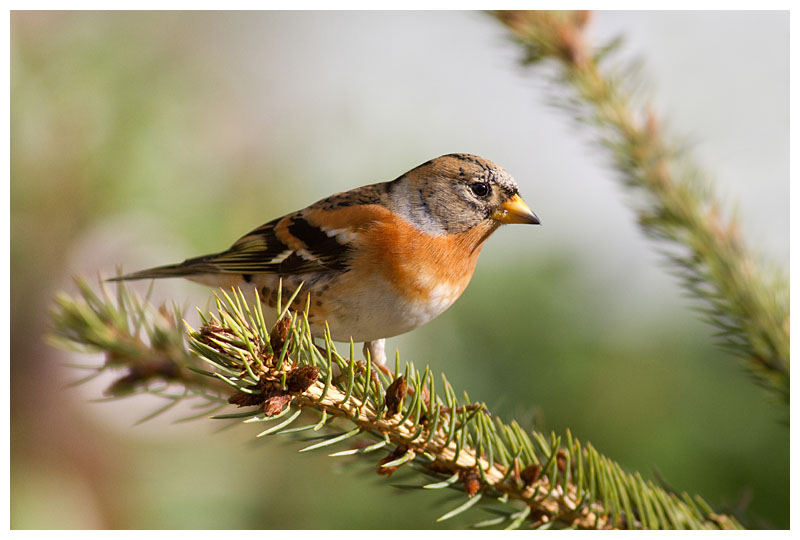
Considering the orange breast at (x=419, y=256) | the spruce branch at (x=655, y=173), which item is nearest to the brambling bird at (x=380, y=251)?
the orange breast at (x=419, y=256)

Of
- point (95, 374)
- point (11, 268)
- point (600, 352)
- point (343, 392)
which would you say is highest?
point (11, 268)

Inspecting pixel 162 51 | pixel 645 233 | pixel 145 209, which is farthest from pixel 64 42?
pixel 645 233

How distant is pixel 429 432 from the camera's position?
826mm

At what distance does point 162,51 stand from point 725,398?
1.79 meters

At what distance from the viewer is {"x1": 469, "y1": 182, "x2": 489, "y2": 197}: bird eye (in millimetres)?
1316

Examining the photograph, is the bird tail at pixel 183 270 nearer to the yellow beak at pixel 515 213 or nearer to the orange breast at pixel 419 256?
the orange breast at pixel 419 256

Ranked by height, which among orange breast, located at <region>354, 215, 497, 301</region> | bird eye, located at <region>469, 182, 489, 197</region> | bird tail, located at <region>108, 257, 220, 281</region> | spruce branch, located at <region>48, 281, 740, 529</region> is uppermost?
bird tail, located at <region>108, 257, 220, 281</region>

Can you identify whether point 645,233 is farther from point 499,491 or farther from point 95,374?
point 95,374

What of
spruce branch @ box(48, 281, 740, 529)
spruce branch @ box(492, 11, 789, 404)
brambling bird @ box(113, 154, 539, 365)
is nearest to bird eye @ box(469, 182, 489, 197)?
brambling bird @ box(113, 154, 539, 365)

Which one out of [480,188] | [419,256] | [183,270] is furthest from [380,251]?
[183,270]

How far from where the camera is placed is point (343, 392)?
84 centimetres

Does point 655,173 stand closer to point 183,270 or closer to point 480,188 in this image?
point 480,188

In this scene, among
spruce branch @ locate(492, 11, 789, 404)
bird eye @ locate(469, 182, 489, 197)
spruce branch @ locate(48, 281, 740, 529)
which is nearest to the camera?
spruce branch @ locate(48, 281, 740, 529)

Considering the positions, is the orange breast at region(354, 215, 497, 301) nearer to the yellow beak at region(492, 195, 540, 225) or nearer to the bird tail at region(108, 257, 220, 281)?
the yellow beak at region(492, 195, 540, 225)
